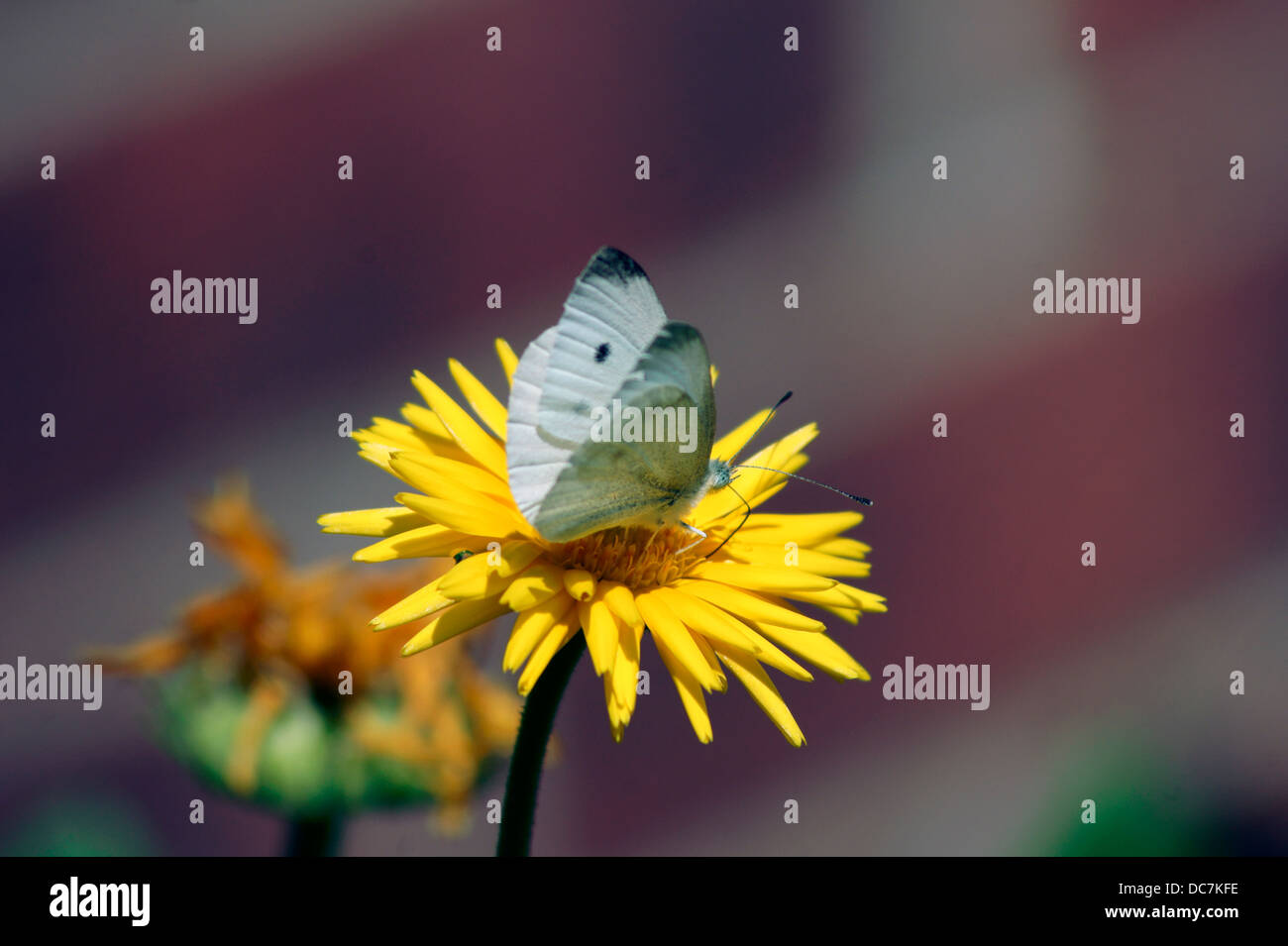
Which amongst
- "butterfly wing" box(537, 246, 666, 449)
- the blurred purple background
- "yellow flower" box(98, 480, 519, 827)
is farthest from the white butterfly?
the blurred purple background

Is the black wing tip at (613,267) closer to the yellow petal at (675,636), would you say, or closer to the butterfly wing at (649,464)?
the butterfly wing at (649,464)

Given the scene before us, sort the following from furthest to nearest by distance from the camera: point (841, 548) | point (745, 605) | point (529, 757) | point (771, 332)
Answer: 1. point (771, 332)
2. point (841, 548)
3. point (745, 605)
4. point (529, 757)

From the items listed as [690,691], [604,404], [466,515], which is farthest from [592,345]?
[690,691]

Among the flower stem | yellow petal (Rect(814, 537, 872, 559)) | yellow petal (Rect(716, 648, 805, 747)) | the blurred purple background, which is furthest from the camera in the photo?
the blurred purple background

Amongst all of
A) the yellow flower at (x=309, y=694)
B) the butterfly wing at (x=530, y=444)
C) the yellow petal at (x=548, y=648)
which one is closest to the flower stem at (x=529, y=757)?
the yellow petal at (x=548, y=648)

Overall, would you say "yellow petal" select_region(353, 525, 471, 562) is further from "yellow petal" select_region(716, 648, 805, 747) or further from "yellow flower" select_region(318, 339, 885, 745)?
"yellow petal" select_region(716, 648, 805, 747)

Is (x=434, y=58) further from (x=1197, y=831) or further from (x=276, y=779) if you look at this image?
(x=1197, y=831)

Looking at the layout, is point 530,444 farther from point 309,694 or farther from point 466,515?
point 309,694
